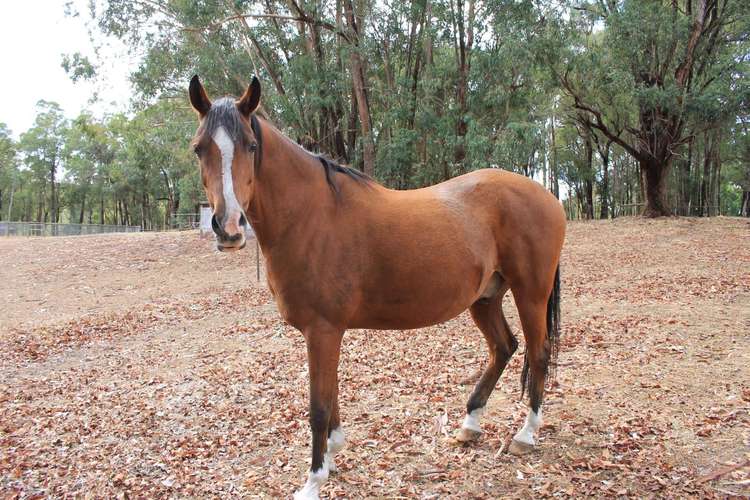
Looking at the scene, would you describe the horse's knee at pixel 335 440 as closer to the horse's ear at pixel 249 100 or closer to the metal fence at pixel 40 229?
the horse's ear at pixel 249 100

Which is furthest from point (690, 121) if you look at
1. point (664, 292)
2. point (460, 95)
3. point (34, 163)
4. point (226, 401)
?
point (34, 163)

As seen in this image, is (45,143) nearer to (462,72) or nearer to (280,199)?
(462,72)

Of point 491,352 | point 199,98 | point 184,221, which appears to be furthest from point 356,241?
point 184,221

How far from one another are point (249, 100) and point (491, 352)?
247 cm

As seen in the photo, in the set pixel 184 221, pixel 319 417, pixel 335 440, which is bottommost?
pixel 335 440

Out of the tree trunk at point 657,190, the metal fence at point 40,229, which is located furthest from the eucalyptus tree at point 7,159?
the tree trunk at point 657,190

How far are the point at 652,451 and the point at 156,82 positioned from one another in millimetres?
17448

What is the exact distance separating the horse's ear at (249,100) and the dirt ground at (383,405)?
228 centimetres

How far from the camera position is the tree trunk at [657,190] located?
18562 millimetres

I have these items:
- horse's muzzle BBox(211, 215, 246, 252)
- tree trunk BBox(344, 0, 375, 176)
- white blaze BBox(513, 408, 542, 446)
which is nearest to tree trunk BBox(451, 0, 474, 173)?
tree trunk BBox(344, 0, 375, 176)

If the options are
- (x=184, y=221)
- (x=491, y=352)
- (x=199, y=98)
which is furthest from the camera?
(x=184, y=221)

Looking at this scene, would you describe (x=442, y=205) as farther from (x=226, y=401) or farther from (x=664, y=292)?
(x=664, y=292)

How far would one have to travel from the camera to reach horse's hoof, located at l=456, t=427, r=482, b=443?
3.54 meters

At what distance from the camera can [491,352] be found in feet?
12.2
